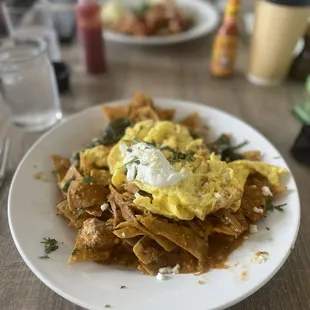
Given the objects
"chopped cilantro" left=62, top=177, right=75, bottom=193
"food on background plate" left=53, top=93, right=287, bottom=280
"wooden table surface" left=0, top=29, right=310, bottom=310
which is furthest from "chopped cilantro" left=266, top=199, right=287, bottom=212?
"chopped cilantro" left=62, top=177, right=75, bottom=193

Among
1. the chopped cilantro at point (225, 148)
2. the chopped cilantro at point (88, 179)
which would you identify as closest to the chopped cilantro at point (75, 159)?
the chopped cilantro at point (88, 179)

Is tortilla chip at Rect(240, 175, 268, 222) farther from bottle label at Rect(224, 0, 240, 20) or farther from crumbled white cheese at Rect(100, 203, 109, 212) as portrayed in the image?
bottle label at Rect(224, 0, 240, 20)

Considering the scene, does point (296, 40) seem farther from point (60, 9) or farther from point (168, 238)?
point (60, 9)

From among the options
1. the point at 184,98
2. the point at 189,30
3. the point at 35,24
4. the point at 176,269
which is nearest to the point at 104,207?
the point at 176,269

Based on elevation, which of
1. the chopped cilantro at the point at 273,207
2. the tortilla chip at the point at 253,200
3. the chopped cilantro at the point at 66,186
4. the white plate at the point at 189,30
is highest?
the tortilla chip at the point at 253,200

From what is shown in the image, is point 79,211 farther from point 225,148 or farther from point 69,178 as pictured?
point 225,148

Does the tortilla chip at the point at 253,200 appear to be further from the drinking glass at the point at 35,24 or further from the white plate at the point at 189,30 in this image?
the drinking glass at the point at 35,24
